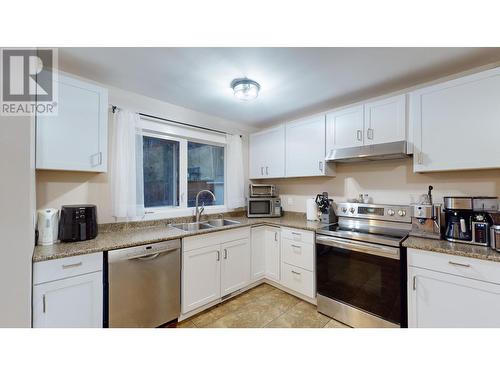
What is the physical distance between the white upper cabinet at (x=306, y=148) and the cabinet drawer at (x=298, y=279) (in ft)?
3.75

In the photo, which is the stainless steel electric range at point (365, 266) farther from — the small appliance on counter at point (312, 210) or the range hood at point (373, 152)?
the range hood at point (373, 152)

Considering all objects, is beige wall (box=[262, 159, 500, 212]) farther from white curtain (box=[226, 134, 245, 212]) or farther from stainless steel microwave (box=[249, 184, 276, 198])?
white curtain (box=[226, 134, 245, 212])

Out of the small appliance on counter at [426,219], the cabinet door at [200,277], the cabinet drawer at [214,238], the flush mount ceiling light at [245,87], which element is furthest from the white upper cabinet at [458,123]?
the cabinet door at [200,277]

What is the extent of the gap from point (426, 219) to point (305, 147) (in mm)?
1409

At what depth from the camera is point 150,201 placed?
2352 millimetres

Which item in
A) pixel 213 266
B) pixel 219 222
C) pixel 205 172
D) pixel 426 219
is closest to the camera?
pixel 426 219

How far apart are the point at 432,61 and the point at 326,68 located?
2.62 feet

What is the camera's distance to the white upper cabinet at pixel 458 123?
1.50 meters

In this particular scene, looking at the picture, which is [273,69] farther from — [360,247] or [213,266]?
[213,266]

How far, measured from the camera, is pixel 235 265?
7.71 ft

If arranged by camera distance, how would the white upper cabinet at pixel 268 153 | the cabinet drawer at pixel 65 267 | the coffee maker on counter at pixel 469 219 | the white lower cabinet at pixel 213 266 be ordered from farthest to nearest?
1. the white upper cabinet at pixel 268 153
2. the white lower cabinet at pixel 213 266
3. the coffee maker on counter at pixel 469 219
4. the cabinet drawer at pixel 65 267

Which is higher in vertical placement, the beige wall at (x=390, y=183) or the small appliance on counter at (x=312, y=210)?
the beige wall at (x=390, y=183)

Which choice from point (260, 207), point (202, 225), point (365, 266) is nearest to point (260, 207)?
point (260, 207)

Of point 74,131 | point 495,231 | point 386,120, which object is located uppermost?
point 386,120
